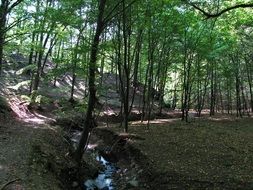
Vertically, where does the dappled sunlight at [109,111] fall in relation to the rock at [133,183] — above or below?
above

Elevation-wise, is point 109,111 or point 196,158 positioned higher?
point 109,111

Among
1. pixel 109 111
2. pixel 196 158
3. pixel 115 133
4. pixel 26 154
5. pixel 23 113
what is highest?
pixel 109 111

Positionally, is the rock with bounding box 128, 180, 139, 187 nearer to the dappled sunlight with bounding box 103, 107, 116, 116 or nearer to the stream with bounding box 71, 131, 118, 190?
the stream with bounding box 71, 131, 118, 190

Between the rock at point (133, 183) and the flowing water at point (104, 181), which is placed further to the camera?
the flowing water at point (104, 181)

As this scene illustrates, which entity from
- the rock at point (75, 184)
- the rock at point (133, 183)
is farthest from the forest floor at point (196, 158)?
the rock at point (75, 184)

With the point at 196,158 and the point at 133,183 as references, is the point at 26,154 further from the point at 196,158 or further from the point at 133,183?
the point at 196,158

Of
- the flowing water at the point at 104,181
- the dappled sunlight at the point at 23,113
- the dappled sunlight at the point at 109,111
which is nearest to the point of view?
the flowing water at the point at 104,181

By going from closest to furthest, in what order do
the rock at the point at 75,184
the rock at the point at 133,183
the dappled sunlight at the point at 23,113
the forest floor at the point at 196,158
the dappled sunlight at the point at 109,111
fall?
the forest floor at the point at 196,158 → the rock at the point at 75,184 → the rock at the point at 133,183 → the dappled sunlight at the point at 23,113 → the dappled sunlight at the point at 109,111

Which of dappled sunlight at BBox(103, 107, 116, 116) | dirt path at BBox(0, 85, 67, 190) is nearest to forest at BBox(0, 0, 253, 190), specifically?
dirt path at BBox(0, 85, 67, 190)

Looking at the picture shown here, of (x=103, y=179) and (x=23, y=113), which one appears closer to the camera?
(x=103, y=179)

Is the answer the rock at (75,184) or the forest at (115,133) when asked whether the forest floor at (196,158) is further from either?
the rock at (75,184)

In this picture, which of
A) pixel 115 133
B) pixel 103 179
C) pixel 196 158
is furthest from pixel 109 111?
pixel 196 158

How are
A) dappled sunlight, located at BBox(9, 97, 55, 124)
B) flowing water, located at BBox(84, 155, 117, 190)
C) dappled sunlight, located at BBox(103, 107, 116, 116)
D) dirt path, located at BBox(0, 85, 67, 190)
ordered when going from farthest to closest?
dappled sunlight, located at BBox(103, 107, 116, 116) < dappled sunlight, located at BBox(9, 97, 55, 124) < flowing water, located at BBox(84, 155, 117, 190) < dirt path, located at BBox(0, 85, 67, 190)

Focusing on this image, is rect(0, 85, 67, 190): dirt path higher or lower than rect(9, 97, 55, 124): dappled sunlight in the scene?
lower
